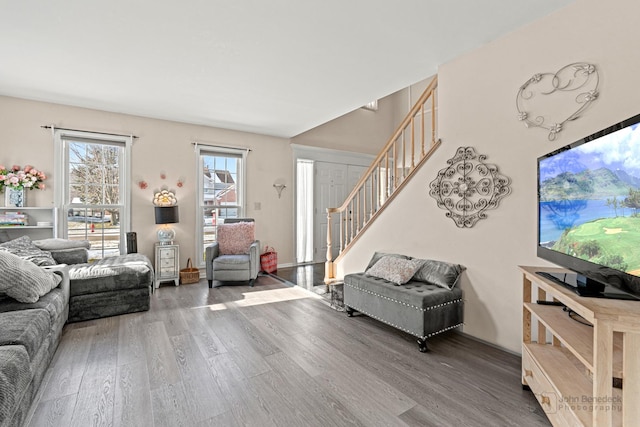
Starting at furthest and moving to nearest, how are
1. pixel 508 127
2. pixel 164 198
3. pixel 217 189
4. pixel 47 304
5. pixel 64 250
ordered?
pixel 217 189, pixel 164 198, pixel 64 250, pixel 508 127, pixel 47 304

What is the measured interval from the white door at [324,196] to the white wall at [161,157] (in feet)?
1.91

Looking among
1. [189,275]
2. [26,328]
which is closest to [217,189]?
[189,275]

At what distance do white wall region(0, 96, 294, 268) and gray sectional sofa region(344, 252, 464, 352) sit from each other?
2.78 m

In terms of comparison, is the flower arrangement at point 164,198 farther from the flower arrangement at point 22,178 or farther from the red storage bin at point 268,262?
the red storage bin at point 268,262

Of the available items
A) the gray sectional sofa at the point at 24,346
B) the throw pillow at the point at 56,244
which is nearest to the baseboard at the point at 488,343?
the gray sectional sofa at the point at 24,346

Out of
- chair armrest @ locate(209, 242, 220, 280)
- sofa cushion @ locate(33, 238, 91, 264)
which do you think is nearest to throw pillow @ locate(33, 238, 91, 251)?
sofa cushion @ locate(33, 238, 91, 264)

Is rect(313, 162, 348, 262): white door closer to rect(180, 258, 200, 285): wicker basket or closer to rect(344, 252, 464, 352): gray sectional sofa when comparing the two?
rect(180, 258, 200, 285): wicker basket

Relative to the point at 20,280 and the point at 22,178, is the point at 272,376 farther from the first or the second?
the point at 22,178

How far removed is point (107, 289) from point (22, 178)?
6.48ft

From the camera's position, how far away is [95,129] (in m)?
3.99

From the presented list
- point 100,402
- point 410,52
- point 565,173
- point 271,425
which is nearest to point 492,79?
point 410,52

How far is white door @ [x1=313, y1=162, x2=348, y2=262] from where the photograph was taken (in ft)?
19.2

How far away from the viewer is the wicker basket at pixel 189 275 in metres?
4.32

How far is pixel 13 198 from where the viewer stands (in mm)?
3510
